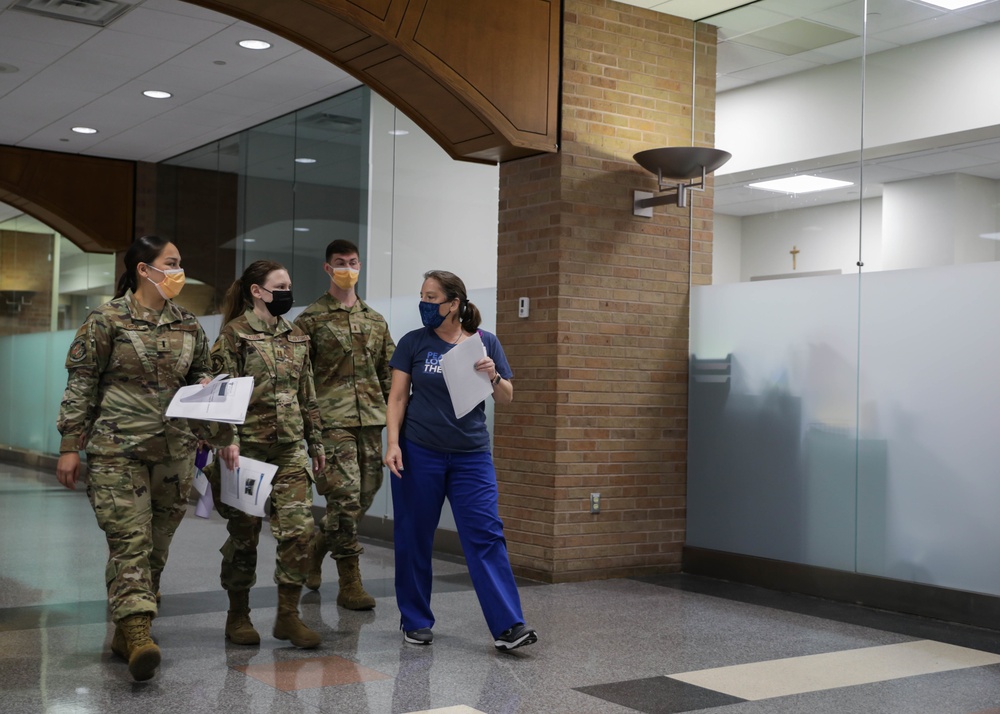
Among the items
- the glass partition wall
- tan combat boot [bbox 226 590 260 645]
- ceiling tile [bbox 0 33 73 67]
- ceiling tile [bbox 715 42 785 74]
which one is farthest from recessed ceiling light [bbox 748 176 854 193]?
ceiling tile [bbox 0 33 73 67]

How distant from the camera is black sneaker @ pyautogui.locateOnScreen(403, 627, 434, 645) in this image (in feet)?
15.3

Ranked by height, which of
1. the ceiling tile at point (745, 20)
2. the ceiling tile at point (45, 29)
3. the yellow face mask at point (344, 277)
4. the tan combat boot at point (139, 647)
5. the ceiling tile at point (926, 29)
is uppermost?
the ceiling tile at point (45, 29)

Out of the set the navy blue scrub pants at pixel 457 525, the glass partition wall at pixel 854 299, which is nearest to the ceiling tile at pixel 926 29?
the glass partition wall at pixel 854 299

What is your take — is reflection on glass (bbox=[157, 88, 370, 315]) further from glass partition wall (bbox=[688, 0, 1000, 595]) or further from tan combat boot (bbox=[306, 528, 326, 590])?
tan combat boot (bbox=[306, 528, 326, 590])

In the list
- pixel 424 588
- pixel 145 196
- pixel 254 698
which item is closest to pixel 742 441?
pixel 424 588

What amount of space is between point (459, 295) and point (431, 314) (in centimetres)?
15

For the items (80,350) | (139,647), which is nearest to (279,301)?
(80,350)

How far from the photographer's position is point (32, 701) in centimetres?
368

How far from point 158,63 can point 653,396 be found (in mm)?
4415

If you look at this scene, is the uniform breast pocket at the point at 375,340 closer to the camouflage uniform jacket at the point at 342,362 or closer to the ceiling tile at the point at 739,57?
the camouflage uniform jacket at the point at 342,362

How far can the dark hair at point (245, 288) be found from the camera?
15.0ft

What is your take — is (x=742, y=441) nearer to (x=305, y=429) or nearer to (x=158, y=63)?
(x=305, y=429)

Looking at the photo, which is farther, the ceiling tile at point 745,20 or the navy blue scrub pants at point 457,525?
the ceiling tile at point 745,20

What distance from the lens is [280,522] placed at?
14.4ft
